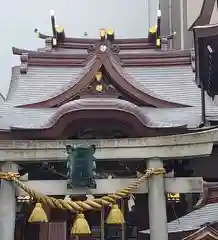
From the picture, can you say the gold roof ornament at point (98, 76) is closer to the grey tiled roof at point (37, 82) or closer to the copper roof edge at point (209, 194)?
the grey tiled roof at point (37, 82)

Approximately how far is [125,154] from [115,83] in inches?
97.0

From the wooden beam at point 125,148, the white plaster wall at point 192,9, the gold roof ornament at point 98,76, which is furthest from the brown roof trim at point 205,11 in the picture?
the white plaster wall at point 192,9

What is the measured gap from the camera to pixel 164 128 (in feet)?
23.5

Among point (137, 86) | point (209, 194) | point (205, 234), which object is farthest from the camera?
point (137, 86)

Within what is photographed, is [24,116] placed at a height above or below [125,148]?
above

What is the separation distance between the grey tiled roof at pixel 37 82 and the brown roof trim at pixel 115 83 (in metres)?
0.75

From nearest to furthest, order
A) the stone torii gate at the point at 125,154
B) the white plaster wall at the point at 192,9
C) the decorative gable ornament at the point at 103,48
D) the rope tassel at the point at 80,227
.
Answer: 1. the rope tassel at the point at 80,227
2. the stone torii gate at the point at 125,154
3. the decorative gable ornament at the point at 103,48
4. the white plaster wall at the point at 192,9

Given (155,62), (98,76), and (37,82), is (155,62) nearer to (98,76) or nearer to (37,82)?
(37,82)

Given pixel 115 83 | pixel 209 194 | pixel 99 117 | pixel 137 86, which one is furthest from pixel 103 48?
pixel 209 194

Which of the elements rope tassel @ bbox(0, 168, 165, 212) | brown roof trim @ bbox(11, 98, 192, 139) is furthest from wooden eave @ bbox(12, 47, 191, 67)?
rope tassel @ bbox(0, 168, 165, 212)

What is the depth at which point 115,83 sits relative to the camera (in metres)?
8.71

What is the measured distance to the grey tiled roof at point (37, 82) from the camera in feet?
32.6

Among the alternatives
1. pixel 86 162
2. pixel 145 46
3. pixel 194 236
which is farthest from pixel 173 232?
pixel 145 46

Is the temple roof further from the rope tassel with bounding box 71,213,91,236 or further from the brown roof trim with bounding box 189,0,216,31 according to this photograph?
the rope tassel with bounding box 71,213,91,236
